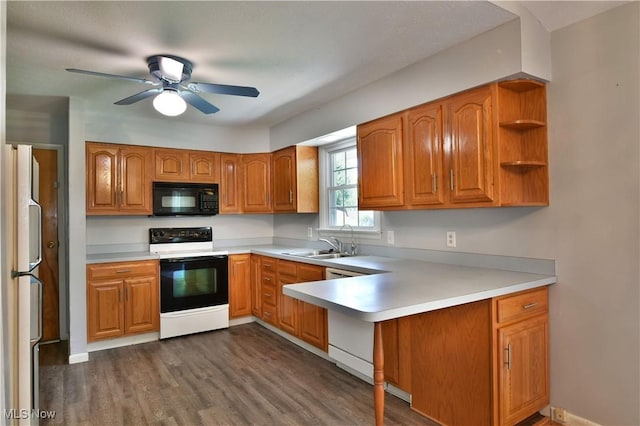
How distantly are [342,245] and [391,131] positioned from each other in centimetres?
143

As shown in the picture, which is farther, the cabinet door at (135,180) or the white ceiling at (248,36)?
the cabinet door at (135,180)

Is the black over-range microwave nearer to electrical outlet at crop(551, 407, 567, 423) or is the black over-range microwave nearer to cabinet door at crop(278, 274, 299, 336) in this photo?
cabinet door at crop(278, 274, 299, 336)

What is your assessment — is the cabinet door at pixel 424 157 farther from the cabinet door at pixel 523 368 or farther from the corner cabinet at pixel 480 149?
the cabinet door at pixel 523 368

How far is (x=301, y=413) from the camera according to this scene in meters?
2.43

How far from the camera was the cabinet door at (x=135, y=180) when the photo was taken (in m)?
3.99

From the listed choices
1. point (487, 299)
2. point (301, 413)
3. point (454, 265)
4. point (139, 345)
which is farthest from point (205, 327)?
point (487, 299)

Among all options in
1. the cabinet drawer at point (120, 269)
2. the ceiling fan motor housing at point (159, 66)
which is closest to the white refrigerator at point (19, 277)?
the ceiling fan motor housing at point (159, 66)

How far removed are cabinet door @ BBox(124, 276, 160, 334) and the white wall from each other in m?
3.27

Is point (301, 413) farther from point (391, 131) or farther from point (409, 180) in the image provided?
point (391, 131)

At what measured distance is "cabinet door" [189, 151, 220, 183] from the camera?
4445 mm

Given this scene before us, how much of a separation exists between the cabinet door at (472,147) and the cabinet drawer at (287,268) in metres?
1.70

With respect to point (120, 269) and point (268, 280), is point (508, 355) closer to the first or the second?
point (268, 280)

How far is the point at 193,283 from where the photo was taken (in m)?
4.05

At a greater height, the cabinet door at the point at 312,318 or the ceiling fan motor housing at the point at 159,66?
the ceiling fan motor housing at the point at 159,66
